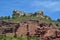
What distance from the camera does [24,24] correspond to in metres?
80.2

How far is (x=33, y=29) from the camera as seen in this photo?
7831cm

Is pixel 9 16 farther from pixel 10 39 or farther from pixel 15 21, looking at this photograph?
pixel 10 39

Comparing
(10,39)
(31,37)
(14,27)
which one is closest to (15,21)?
(14,27)

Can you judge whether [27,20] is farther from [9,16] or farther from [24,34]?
[9,16]

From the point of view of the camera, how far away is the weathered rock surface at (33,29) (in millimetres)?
75062

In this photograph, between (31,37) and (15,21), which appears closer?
(31,37)

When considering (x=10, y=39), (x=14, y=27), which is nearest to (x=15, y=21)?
(x=14, y=27)

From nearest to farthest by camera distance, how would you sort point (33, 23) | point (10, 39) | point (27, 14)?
point (10, 39) → point (33, 23) → point (27, 14)

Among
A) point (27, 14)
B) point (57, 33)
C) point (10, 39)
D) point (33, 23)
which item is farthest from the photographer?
point (27, 14)

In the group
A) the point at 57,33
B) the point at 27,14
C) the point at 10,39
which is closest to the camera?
the point at 10,39

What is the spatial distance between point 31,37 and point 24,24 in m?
6.23

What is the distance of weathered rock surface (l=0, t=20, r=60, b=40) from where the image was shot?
246 ft

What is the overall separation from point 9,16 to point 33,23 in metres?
21.0

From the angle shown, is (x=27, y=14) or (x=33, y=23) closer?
(x=33, y=23)
